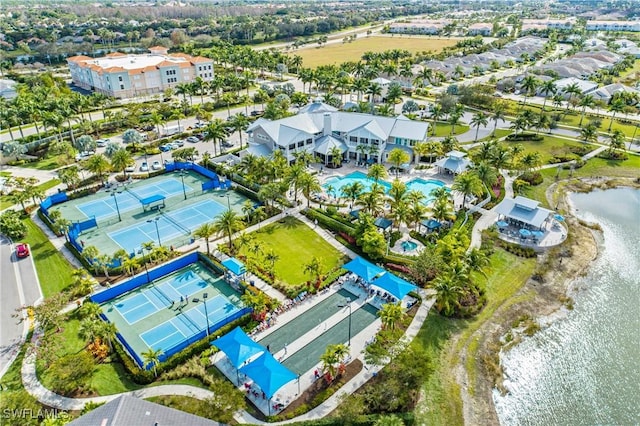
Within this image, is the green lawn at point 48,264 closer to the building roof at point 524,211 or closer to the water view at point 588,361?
the water view at point 588,361

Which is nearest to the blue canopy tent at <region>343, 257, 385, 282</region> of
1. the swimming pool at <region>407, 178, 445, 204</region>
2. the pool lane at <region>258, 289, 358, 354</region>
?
the pool lane at <region>258, 289, 358, 354</region>

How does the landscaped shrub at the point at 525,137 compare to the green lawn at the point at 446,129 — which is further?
the green lawn at the point at 446,129

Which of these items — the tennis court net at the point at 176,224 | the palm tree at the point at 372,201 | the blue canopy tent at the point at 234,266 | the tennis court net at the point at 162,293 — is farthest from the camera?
the tennis court net at the point at 176,224

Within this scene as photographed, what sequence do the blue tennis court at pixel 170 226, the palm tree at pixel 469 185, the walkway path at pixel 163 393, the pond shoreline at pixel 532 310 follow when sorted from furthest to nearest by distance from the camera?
the palm tree at pixel 469 185
the blue tennis court at pixel 170 226
the pond shoreline at pixel 532 310
the walkway path at pixel 163 393

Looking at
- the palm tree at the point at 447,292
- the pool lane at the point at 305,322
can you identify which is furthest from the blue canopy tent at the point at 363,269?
the palm tree at the point at 447,292

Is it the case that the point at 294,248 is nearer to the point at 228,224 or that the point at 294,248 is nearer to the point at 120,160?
the point at 228,224

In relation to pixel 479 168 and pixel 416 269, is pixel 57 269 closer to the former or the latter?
pixel 416 269
